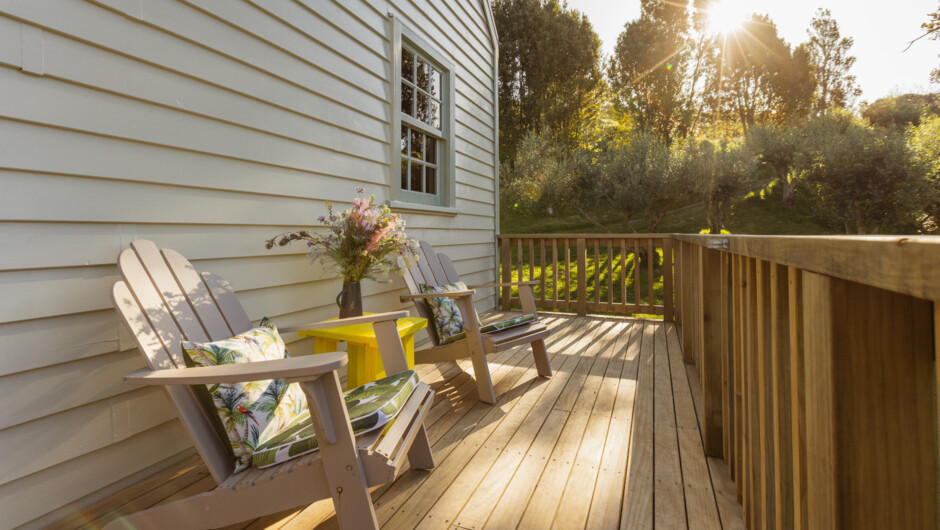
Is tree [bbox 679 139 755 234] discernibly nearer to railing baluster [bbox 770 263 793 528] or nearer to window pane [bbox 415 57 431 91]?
window pane [bbox 415 57 431 91]

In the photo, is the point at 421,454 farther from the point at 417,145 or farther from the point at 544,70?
the point at 544,70

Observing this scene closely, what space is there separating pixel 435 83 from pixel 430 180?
91 centimetres

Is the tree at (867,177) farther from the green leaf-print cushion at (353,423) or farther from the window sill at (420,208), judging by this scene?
the green leaf-print cushion at (353,423)

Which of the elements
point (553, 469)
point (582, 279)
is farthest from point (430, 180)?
point (553, 469)

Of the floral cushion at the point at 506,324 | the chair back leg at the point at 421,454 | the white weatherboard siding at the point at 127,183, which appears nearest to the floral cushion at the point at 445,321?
the floral cushion at the point at 506,324

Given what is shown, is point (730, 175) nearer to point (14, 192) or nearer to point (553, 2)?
point (553, 2)

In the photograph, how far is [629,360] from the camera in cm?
338

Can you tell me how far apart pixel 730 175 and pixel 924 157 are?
4473mm

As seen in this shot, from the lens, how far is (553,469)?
183 centimetres

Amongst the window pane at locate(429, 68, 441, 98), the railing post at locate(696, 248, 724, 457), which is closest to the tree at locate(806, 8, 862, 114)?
the window pane at locate(429, 68, 441, 98)

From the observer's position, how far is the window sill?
133 inches

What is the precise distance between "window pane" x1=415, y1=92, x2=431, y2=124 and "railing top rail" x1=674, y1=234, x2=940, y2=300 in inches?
142

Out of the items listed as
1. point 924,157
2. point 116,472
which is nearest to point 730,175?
point 924,157

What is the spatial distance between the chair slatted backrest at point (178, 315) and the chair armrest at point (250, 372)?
0.10 m
